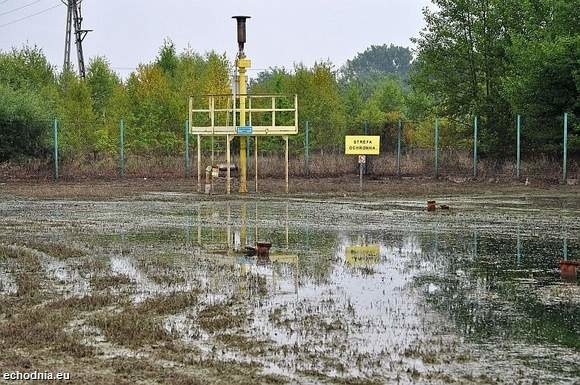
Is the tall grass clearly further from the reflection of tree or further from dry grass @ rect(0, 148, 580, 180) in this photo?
the reflection of tree

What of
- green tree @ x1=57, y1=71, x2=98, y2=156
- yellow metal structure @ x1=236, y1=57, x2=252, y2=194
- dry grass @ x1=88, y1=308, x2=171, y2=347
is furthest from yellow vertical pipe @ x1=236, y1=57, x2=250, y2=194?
dry grass @ x1=88, y1=308, x2=171, y2=347

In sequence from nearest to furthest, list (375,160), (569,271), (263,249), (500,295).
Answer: (500,295), (569,271), (263,249), (375,160)

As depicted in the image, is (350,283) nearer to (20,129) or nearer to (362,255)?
(362,255)

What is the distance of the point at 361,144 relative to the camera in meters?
31.7

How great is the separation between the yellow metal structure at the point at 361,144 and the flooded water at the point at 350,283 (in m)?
9.30

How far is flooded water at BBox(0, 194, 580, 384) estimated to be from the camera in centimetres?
773

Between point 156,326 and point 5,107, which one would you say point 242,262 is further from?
point 5,107

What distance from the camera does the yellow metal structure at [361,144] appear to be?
3147cm

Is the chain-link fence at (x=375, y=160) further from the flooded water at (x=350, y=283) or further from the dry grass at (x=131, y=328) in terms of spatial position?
the dry grass at (x=131, y=328)

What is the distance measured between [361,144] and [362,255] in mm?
17516

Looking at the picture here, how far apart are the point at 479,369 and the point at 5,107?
105 ft

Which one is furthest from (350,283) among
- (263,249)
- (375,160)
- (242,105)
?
(375,160)

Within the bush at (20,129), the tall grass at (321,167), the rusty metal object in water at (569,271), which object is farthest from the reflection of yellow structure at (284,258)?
the bush at (20,129)

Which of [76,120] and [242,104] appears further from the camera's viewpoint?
[76,120]
